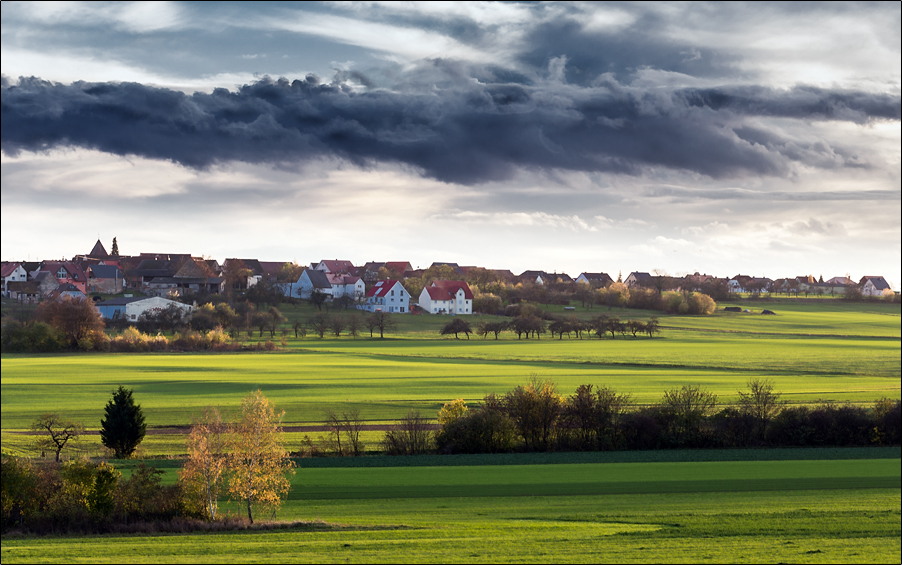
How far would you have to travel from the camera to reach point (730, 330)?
122 feet

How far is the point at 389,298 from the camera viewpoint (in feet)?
219

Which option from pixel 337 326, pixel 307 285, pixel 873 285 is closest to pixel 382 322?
pixel 337 326

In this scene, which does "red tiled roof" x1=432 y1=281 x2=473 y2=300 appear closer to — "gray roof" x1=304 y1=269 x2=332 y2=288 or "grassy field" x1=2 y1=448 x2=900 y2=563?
"gray roof" x1=304 y1=269 x2=332 y2=288

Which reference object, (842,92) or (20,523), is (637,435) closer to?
(842,92)

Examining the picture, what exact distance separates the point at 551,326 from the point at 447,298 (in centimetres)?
1763

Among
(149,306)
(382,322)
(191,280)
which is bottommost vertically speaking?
(382,322)

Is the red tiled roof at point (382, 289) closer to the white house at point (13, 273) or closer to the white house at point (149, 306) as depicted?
the white house at point (149, 306)

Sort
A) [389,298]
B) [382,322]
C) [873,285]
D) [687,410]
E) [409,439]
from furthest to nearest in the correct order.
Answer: [389,298] → [382,322] → [873,285] → [687,410] → [409,439]

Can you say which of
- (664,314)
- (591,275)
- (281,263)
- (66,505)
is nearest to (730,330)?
(664,314)

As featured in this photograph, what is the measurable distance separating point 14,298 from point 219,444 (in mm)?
41252

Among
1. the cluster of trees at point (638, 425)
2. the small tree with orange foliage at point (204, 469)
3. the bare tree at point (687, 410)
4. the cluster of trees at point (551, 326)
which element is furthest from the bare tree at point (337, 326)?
the small tree with orange foliage at point (204, 469)

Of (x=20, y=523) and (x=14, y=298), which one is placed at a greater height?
(x=14, y=298)

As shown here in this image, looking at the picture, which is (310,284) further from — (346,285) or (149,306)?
(149,306)

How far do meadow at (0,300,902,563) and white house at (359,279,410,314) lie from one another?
19182mm
